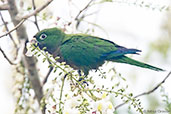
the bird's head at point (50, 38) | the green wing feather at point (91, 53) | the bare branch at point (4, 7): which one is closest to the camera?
the green wing feather at point (91, 53)

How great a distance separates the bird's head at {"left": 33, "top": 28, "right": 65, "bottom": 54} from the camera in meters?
2.29

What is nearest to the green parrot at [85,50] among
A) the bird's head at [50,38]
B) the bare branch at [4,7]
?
the bird's head at [50,38]

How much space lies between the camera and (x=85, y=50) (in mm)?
2221

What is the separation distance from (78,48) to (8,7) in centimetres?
58

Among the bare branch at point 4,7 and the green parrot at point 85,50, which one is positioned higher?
the bare branch at point 4,7

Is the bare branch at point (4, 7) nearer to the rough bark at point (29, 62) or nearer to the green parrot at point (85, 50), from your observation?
the rough bark at point (29, 62)

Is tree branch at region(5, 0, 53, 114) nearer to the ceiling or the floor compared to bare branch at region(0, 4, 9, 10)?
nearer to the floor

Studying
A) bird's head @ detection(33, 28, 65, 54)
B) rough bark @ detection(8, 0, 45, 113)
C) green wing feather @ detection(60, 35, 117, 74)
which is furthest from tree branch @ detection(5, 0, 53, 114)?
green wing feather @ detection(60, 35, 117, 74)

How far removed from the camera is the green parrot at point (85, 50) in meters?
2.16

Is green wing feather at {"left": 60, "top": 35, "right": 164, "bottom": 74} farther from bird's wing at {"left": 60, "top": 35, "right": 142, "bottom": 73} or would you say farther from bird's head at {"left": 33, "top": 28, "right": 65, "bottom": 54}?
bird's head at {"left": 33, "top": 28, "right": 65, "bottom": 54}

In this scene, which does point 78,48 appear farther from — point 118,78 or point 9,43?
point 9,43

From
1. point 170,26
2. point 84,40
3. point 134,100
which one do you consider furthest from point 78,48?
point 170,26

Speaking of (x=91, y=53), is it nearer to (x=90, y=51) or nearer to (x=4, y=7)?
(x=90, y=51)

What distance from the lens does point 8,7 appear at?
245 centimetres
